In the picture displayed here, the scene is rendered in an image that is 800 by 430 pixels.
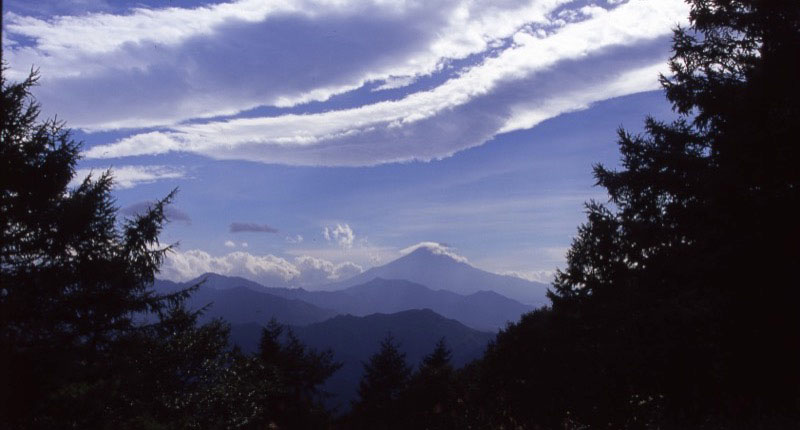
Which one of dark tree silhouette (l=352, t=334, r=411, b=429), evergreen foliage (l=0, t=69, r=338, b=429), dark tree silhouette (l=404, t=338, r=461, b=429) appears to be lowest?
dark tree silhouette (l=352, t=334, r=411, b=429)

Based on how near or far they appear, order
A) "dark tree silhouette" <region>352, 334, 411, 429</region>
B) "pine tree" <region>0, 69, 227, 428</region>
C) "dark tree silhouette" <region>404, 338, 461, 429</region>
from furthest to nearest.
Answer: "dark tree silhouette" <region>352, 334, 411, 429</region>, "dark tree silhouette" <region>404, 338, 461, 429</region>, "pine tree" <region>0, 69, 227, 428</region>

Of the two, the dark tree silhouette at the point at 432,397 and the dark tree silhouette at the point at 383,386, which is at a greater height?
the dark tree silhouette at the point at 432,397

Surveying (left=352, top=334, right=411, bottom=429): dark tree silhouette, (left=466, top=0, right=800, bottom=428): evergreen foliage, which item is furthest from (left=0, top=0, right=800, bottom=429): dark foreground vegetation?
(left=352, top=334, right=411, bottom=429): dark tree silhouette

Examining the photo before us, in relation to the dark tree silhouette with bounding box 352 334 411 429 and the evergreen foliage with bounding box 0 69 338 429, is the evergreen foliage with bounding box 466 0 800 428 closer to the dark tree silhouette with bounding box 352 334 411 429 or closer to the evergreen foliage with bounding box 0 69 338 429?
the evergreen foliage with bounding box 0 69 338 429

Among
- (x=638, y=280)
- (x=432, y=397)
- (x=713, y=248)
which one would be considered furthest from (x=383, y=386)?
(x=713, y=248)

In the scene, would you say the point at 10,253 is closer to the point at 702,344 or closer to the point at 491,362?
the point at 702,344

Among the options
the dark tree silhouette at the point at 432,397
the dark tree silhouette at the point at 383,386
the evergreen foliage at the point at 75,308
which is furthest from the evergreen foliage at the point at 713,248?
the dark tree silhouette at the point at 383,386

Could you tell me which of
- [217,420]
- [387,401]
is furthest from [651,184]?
[387,401]

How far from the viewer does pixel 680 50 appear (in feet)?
37.7

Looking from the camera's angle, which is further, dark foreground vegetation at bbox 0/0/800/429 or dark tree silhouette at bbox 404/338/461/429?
dark tree silhouette at bbox 404/338/461/429

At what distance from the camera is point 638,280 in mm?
11328

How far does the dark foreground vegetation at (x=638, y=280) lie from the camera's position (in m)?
8.59

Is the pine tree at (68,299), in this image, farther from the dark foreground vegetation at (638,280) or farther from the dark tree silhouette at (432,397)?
the dark tree silhouette at (432,397)

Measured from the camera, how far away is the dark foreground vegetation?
859cm
